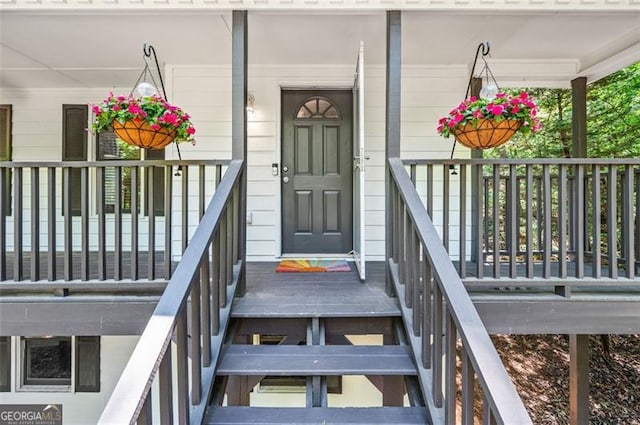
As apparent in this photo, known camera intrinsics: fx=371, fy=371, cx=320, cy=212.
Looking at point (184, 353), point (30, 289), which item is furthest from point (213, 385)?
point (30, 289)

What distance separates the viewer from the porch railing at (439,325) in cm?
130

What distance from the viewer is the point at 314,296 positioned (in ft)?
8.89

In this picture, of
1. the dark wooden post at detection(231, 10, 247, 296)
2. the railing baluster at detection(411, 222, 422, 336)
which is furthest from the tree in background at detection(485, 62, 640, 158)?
the dark wooden post at detection(231, 10, 247, 296)

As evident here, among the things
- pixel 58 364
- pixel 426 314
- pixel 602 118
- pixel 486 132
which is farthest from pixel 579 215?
pixel 58 364

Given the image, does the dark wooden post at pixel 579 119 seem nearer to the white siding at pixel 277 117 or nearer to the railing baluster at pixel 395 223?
the white siding at pixel 277 117

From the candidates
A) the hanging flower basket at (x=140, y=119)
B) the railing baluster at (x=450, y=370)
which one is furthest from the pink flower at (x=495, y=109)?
the hanging flower basket at (x=140, y=119)

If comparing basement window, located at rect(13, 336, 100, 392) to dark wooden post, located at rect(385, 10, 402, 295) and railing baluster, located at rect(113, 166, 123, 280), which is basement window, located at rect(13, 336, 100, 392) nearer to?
railing baluster, located at rect(113, 166, 123, 280)

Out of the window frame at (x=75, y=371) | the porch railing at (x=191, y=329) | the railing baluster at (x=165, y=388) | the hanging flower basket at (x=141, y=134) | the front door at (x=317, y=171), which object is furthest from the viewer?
the window frame at (x=75, y=371)

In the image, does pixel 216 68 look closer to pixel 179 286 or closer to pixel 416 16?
pixel 416 16

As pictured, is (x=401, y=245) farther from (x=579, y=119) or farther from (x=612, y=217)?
(x=579, y=119)

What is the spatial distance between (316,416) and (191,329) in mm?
751

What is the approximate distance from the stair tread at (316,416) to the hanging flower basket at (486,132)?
6.73ft

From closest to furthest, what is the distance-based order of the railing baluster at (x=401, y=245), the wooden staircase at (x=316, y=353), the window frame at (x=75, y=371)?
the wooden staircase at (x=316, y=353) < the railing baluster at (x=401, y=245) < the window frame at (x=75, y=371)

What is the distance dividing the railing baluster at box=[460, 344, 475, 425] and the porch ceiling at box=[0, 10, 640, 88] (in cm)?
253
